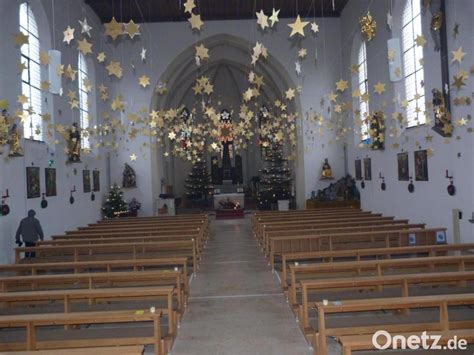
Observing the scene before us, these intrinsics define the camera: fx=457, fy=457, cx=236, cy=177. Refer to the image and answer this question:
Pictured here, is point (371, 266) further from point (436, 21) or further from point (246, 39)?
point (246, 39)

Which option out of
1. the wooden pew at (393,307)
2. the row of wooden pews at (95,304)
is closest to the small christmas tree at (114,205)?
the row of wooden pews at (95,304)

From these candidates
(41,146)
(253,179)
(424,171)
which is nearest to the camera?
(424,171)

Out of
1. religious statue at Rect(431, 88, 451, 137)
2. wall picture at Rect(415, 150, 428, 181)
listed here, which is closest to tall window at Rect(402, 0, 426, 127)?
wall picture at Rect(415, 150, 428, 181)

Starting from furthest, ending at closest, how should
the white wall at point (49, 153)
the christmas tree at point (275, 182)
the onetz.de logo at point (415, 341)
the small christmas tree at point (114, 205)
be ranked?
the christmas tree at point (275, 182)
the small christmas tree at point (114, 205)
the white wall at point (49, 153)
the onetz.de logo at point (415, 341)

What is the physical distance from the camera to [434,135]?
13.9 m

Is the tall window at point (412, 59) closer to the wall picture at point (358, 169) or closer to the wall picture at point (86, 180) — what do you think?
the wall picture at point (358, 169)

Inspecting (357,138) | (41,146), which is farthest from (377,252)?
(357,138)

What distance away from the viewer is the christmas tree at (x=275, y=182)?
27781 millimetres

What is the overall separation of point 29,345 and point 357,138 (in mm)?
20252

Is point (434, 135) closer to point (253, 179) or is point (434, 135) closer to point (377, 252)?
point (377, 252)

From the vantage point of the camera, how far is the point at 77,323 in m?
4.64

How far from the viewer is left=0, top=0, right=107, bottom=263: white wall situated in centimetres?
1288

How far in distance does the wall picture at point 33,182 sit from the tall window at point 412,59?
41.5ft

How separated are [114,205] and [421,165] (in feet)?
47.2
